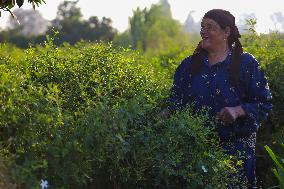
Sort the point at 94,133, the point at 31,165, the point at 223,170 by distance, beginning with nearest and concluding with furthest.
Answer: the point at 31,165
the point at 94,133
the point at 223,170

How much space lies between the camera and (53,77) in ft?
12.9

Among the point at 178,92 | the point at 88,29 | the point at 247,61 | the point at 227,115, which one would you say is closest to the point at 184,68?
the point at 178,92

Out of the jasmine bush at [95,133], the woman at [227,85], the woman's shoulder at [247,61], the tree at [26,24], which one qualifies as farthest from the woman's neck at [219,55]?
the tree at [26,24]

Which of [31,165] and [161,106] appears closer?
[31,165]

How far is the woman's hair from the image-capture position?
4.32 metres

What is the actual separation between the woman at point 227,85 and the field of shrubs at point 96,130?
0.73 ft

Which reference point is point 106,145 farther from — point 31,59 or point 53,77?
point 31,59

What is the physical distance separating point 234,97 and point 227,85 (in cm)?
10

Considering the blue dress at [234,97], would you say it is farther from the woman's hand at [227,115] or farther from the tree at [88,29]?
the tree at [88,29]

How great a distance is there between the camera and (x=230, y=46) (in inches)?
177

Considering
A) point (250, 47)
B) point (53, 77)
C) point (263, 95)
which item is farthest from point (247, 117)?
point (250, 47)

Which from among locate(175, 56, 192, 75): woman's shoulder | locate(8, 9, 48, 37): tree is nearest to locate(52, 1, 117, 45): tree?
locate(8, 9, 48, 37): tree

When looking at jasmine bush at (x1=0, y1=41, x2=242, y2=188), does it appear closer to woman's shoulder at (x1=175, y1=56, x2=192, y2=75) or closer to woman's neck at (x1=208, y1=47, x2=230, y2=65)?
woman's shoulder at (x1=175, y1=56, x2=192, y2=75)

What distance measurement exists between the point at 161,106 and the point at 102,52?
1.95ft
